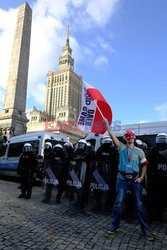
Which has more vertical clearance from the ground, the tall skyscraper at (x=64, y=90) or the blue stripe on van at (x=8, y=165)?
the tall skyscraper at (x=64, y=90)

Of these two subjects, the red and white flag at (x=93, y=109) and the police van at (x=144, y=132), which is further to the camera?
the police van at (x=144, y=132)

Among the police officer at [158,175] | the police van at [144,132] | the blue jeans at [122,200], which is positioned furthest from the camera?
the police van at [144,132]

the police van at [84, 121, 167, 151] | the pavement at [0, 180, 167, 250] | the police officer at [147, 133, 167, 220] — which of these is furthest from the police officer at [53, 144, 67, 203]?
the police van at [84, 121, 167, 151]

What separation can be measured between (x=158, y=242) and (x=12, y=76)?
112 ft

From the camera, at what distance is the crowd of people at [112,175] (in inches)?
186

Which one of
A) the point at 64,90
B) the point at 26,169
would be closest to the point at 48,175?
the point at 26,169

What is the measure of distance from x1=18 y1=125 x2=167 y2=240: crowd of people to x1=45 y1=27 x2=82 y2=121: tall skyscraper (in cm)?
12183

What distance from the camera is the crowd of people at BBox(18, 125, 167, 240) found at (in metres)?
4.73

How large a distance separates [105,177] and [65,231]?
1.81 meters

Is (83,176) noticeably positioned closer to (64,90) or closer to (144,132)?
(144,132)

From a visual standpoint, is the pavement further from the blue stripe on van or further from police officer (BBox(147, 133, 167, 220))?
the blue stripe on van

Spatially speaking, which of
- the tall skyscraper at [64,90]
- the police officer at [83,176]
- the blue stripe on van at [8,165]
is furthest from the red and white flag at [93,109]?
the tall skyscraper at [64,90]

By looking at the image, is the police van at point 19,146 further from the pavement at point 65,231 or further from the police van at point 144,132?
the pavement at point 65,231

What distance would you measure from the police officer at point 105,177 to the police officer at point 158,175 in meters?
0.92
